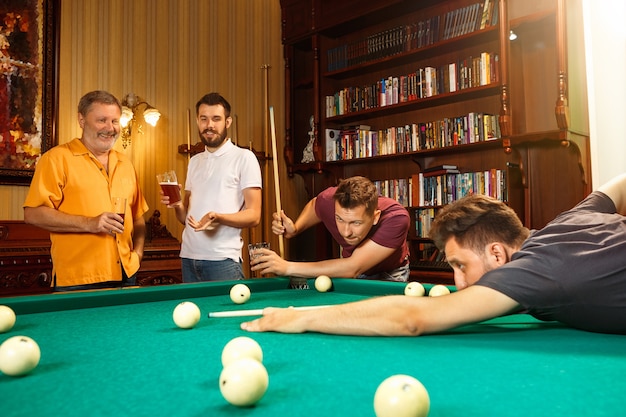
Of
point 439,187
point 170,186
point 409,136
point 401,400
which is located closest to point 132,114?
point 170,186

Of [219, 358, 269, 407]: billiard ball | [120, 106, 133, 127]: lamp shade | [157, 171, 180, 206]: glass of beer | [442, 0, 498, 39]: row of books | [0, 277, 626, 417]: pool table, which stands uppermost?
[442, 0, 498, 39]: row of books

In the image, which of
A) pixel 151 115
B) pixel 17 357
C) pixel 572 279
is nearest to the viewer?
pixel 17 357

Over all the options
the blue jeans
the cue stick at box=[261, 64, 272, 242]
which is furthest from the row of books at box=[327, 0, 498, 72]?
the blue jeans

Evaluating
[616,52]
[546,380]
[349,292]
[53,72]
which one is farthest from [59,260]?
[616,52]

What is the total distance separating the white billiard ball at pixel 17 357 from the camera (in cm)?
112

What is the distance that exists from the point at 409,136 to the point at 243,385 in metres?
4.09

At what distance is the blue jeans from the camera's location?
10.5ft

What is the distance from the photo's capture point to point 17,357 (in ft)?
3.70

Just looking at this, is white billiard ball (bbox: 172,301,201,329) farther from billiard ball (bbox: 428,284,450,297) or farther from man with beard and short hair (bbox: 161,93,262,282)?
man with beard and short hair (bbox: 161,93,262,282)

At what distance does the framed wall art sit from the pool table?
8.45ft

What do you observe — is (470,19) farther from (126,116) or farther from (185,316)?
(185,316)

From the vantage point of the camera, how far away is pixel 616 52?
369 centimetres

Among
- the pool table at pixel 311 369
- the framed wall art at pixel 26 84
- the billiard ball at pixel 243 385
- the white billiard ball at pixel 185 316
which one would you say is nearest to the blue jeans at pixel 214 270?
the pool table at pixel 311 369

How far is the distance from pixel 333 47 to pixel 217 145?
2494 millimetres
